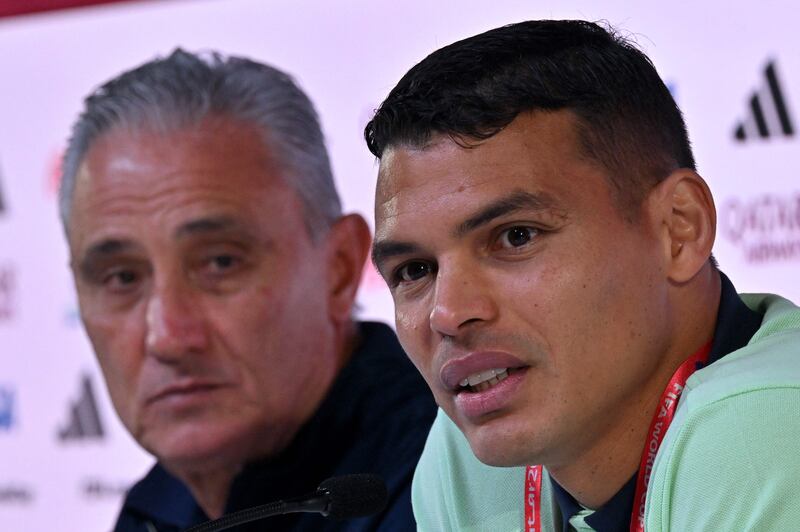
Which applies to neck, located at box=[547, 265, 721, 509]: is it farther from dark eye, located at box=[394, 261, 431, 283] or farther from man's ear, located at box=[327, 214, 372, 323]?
man's ear, located at box=[327, 214, 372, 323]

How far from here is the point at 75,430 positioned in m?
3.21

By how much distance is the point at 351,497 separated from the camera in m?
1.61

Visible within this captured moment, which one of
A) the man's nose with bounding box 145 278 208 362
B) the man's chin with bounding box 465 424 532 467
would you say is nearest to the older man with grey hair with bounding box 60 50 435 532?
the man's nose with bounding box 145 278 208 362

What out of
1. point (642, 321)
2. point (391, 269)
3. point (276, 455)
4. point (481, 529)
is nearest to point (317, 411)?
point (276, 455)

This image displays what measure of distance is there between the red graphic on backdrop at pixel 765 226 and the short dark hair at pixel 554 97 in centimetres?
100

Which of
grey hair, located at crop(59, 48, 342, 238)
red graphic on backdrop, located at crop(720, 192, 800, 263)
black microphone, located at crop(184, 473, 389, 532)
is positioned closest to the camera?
black microphone, located at crop(184, 473, 389, 532)

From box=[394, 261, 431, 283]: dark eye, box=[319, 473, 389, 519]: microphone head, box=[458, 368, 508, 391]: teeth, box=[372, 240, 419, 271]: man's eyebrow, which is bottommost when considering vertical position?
box=[319, 473, 389, 519]: microphone head

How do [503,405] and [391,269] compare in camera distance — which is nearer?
[503,405]

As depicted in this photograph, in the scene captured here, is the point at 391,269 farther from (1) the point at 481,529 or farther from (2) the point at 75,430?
(2) the point at 75,430

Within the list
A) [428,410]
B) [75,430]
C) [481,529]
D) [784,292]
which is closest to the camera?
[481,529]

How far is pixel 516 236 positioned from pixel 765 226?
4.07ft

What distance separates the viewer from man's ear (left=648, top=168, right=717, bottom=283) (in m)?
1.40

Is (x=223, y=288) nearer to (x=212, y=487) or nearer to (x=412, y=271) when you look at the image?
(x=212, y=487)

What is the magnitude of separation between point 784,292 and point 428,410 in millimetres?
817
